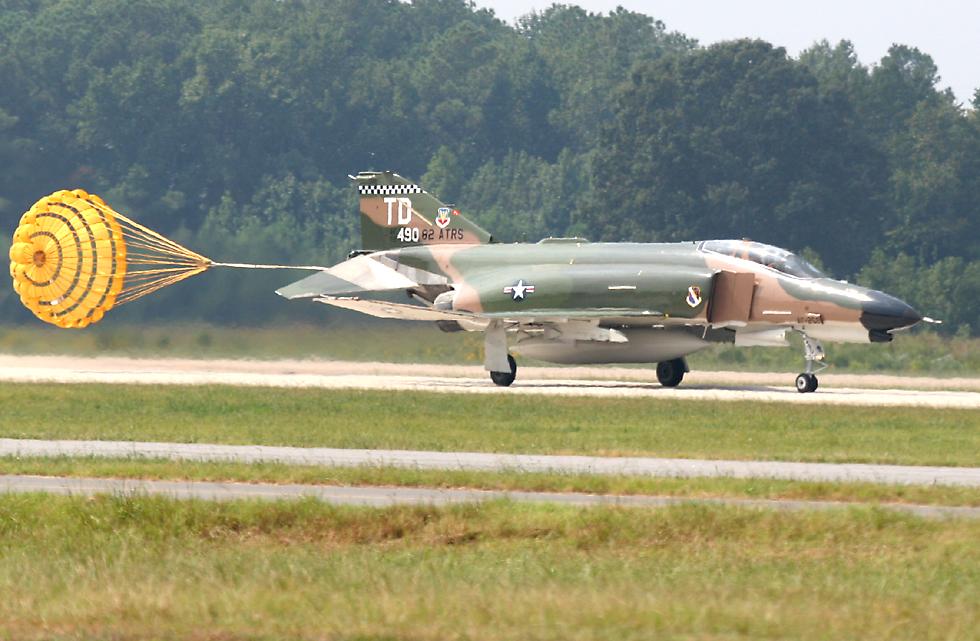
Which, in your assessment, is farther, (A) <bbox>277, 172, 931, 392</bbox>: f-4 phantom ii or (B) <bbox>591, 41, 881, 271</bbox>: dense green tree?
(B) <bbox>591, 41, 881, 271</bbox>: dense green tree

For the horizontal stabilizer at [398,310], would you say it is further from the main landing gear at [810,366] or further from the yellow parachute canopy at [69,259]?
the main landing gear at [810,366]

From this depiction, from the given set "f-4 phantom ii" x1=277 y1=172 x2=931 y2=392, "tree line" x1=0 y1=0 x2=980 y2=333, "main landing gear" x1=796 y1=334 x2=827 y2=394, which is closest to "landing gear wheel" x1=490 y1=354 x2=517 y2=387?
"f-4 phantom ii" x1=277 y1=172 x2=931 y2=392

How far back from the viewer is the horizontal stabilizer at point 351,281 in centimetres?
3962

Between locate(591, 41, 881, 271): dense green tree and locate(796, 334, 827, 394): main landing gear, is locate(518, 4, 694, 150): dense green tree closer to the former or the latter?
locate(591, 41, 881, 271): dense green tree

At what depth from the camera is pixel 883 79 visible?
83562 mm

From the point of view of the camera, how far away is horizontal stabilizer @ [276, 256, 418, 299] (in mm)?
39625

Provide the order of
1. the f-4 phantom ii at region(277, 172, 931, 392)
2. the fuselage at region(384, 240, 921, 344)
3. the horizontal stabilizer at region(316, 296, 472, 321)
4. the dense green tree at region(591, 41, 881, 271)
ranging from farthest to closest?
the dense green tree at region(591, 41, 881, 271), the horizontal stabilizer at region(316, 296, 472, 321), the f-4 phantom ii at region(277, 172, 931, 392), the fuselage at region(384, 240, 921, 344)

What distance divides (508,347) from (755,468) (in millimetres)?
17919

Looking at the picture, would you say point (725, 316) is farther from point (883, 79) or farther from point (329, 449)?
point (883, 79)

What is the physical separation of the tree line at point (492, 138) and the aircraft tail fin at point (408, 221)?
2273 centimetres

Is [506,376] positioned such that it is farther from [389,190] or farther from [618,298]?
[389,190]

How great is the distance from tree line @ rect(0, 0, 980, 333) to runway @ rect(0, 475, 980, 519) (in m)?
43.2

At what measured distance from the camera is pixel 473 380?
132 feet

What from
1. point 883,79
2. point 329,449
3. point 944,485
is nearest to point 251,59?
point 883,79
